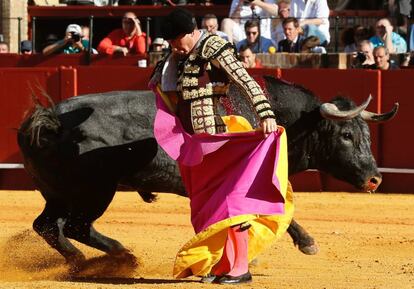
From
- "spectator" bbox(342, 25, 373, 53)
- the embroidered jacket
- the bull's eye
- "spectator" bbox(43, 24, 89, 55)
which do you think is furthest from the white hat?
the embroidered jacket

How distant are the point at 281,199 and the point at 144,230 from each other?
3.08m

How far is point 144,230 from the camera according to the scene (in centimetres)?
920

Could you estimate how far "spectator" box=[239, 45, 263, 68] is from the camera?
11.2 metres

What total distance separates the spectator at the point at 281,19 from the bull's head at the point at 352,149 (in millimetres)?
4387

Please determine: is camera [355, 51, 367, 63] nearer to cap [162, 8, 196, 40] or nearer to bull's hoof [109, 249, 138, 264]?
bull's hoof [109, 249, 138, 264]

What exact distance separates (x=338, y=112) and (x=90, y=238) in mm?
1683

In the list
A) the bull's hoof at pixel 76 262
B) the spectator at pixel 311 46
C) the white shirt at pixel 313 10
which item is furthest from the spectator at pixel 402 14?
the bull's hoof at pixel 76 262

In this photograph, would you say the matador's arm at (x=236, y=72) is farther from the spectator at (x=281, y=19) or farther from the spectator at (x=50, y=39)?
the spectator at (x=50, y=39)

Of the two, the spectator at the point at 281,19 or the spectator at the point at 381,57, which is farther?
the spectator at the point at 281,19

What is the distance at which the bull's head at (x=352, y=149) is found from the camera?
301 inches

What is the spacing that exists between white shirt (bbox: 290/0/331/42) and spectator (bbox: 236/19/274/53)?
434 mm

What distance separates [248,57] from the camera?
36.8 feet

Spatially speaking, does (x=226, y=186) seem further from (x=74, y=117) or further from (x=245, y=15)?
(x=245, y=15)

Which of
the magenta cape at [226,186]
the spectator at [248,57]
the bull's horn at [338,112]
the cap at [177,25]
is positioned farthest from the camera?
the spectator at [248,57]
